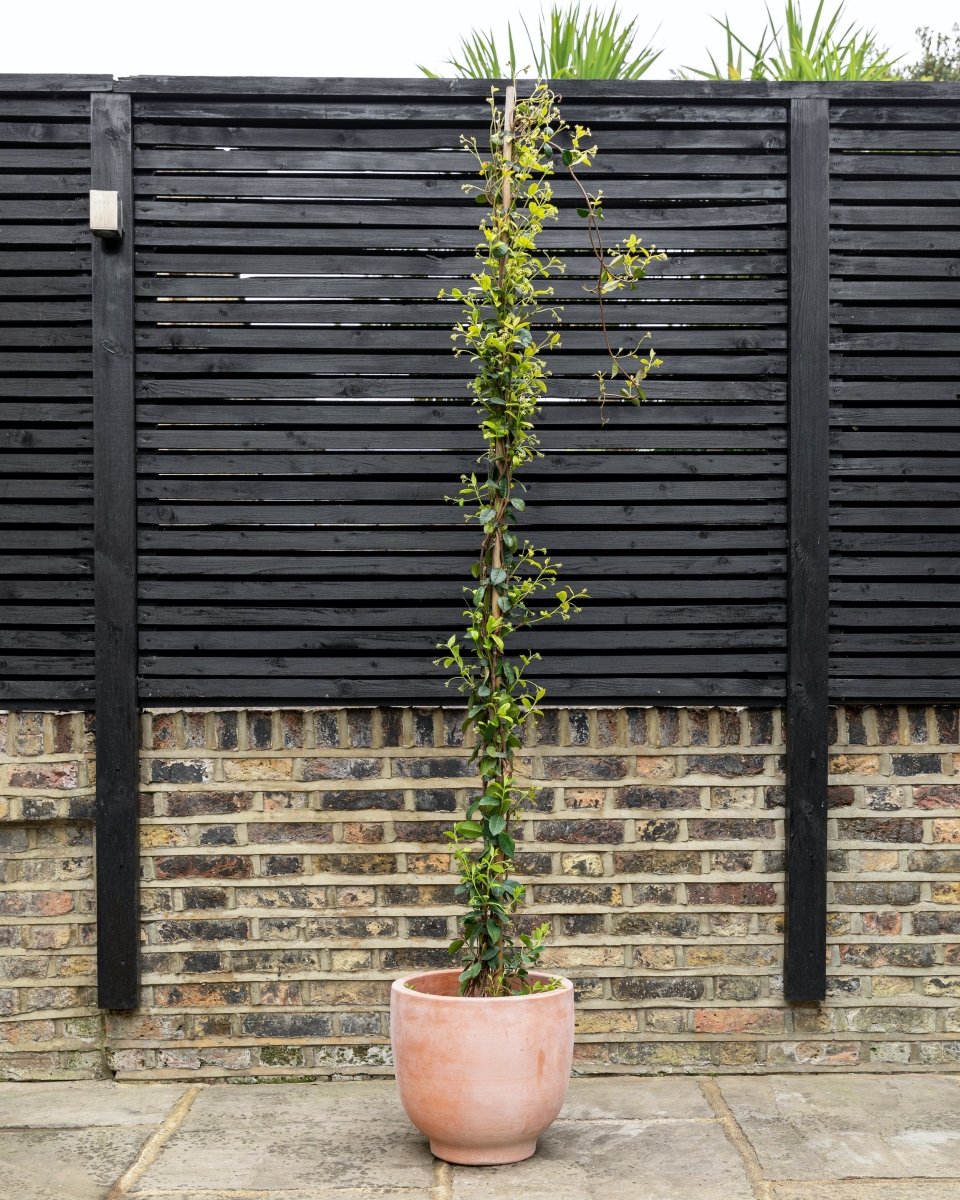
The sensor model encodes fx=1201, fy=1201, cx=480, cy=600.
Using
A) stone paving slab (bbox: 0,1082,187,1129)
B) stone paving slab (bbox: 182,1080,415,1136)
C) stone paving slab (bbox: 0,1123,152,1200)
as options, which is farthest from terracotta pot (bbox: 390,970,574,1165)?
stone paving slab (bbox: 0,1082,187,1129)

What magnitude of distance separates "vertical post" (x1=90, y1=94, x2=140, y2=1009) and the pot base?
1166 mm


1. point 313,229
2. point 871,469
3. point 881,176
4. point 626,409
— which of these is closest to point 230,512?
point 313,229

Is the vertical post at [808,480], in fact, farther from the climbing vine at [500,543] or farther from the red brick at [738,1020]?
the climbing vine at [500,543]

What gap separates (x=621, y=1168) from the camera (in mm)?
3004

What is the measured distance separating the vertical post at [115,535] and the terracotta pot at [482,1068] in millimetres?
1119

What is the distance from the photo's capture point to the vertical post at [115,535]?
367cm

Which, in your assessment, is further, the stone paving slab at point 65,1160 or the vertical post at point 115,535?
the vertical post at point 115,535

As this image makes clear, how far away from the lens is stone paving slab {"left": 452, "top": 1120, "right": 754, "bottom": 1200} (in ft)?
9.38

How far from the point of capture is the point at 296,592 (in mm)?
3717

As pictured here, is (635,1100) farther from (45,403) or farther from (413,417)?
(45,403)

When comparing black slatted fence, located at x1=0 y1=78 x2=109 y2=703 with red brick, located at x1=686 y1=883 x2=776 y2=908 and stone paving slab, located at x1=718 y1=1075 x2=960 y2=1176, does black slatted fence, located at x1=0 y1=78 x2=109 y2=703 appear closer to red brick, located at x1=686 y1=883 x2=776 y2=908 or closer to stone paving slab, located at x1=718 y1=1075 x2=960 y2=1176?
red brick, located at x1=686 y1=883 x2=776 y2=908

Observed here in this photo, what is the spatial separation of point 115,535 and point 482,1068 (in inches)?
75.2

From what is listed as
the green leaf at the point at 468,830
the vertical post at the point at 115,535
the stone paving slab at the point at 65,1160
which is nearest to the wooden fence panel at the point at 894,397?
the green leaf at the point at 468,830

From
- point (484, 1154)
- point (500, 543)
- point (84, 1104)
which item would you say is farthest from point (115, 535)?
point (484, 1154)
